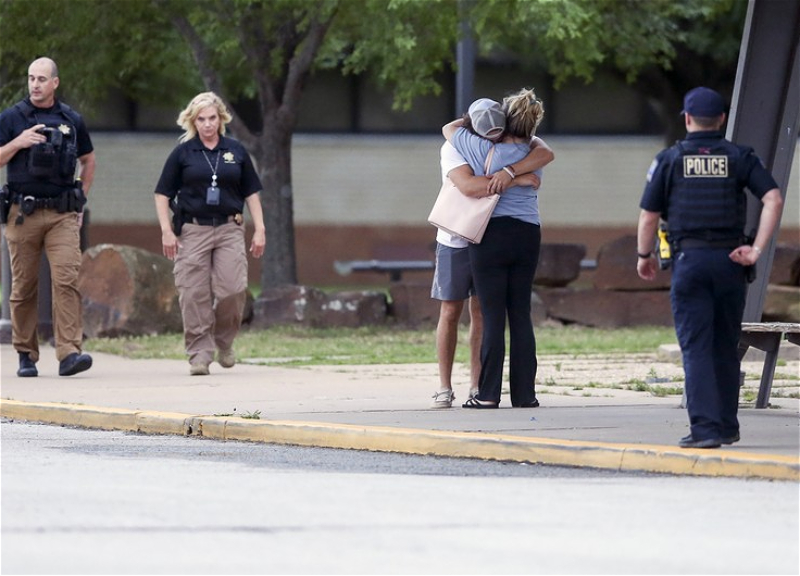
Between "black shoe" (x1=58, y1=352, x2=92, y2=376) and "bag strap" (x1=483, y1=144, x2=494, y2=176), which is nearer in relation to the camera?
"bag strap" (x1=483, y1=144, x2=494, y2=176)

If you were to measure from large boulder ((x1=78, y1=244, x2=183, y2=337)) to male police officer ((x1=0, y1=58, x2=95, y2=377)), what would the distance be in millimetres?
4293

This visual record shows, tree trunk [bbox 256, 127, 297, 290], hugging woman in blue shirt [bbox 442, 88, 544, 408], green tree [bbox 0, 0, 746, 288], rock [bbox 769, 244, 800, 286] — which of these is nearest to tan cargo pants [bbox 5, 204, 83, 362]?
hugging woman in blue shirt [bbox 442, 88, 544, 408]

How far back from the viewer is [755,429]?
959cm

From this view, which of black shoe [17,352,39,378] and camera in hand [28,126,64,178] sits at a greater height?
camera in hand [28,126,64,178]

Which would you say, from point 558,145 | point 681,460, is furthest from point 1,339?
point 558,145

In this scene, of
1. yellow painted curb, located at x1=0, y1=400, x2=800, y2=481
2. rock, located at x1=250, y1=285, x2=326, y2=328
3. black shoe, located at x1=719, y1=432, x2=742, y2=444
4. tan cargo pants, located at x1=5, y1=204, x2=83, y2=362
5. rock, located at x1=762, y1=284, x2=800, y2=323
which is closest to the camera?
yellow painted curb, located at x1=0, y1=400, x2=800, y2=481

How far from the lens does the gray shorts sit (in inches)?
427

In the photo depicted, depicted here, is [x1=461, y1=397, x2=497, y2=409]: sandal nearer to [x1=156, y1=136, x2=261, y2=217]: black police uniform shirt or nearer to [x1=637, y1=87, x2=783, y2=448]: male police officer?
[x1=637, y1=87, x2=783, y2=448]: male police officer

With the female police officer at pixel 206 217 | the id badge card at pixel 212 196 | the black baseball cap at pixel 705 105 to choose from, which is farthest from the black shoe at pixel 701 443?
the id badge card at pixel 212 196

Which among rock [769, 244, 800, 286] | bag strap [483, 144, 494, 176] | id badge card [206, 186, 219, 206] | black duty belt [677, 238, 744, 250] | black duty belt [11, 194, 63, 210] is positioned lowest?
rock [769, 244, 800, 286]

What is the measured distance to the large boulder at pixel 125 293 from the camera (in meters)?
17.7

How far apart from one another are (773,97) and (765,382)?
1712mm

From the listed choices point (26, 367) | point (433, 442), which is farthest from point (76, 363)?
point (433, 442)

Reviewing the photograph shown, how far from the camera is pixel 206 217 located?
13.4 m
